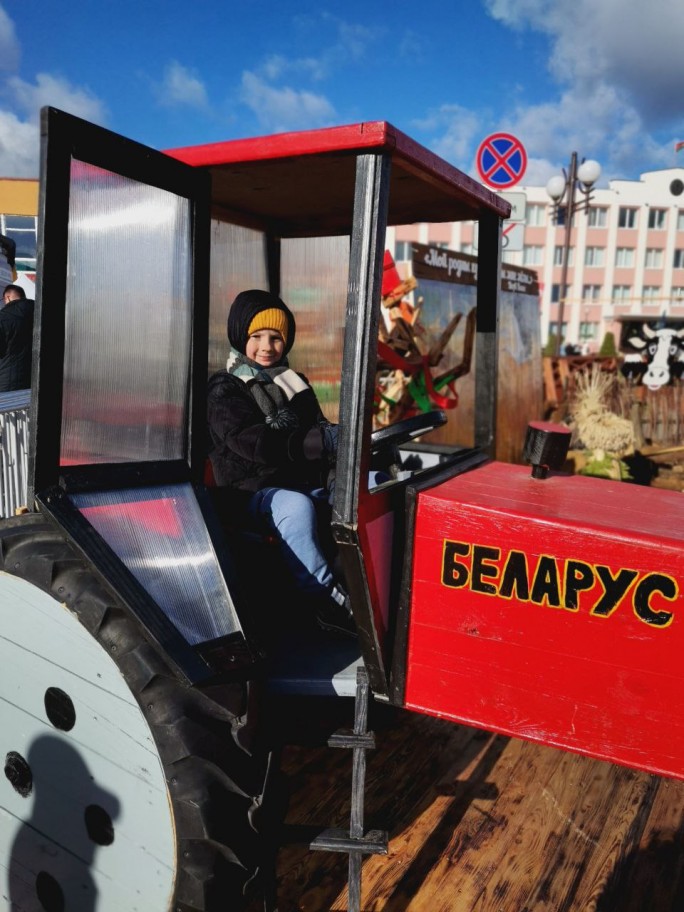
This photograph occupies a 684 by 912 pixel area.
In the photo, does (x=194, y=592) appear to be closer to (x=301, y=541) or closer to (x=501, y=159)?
(x=301, y=541)

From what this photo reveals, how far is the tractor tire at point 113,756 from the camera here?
1619 mm

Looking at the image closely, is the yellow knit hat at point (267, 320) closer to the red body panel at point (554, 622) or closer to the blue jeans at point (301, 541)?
the blue jeans at point (301, 541)

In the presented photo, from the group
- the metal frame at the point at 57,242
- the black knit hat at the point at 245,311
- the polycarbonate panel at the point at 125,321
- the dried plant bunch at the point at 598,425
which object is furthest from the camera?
the dried plant bunch at the point at 598,425

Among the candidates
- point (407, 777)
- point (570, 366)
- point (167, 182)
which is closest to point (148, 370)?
point (167, 182)

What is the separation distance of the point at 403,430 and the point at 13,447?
135 centimetres

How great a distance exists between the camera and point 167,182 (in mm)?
1837

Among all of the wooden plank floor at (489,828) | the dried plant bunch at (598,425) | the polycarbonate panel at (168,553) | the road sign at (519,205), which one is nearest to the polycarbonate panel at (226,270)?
the polycarbonate panel at (168,553)

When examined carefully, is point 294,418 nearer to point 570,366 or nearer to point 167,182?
point 167,182

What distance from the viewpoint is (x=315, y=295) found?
335 centimetres

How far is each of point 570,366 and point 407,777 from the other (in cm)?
1027

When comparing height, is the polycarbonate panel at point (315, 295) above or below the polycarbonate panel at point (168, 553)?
above

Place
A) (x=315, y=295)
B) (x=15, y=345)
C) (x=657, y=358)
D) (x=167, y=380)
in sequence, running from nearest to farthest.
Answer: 1. (x=167, y=380)
2. (x=315, y=295)
3. (x=15, y=345)
4. (x=657, y=358)

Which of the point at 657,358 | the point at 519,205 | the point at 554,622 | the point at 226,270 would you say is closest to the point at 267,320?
the point at 226,270

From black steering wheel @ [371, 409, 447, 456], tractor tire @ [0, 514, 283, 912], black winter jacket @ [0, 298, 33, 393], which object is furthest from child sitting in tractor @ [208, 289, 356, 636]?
black winter jacket @ [0, 298, 33, 393]
